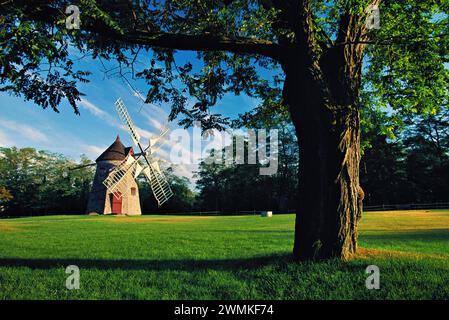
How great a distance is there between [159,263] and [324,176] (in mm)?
4612

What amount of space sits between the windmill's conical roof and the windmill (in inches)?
141

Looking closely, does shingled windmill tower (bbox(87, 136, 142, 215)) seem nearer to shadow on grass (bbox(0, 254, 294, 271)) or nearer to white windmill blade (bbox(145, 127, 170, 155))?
white windmill blade (bbox(145, 127, 170, 155))

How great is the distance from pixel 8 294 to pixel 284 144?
2691 inches

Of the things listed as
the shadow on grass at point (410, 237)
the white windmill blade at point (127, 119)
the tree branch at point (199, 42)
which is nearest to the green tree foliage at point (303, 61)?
the tree branch at point (199, 42)

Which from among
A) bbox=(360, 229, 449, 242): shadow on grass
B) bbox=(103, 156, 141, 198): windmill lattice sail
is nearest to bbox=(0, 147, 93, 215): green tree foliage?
bbox=(103, 156, 141, 198): windmill lattice sail

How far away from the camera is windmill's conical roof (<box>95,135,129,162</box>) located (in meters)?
53.2

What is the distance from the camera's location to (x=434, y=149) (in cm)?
6278

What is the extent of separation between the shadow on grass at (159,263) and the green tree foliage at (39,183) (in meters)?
62.2

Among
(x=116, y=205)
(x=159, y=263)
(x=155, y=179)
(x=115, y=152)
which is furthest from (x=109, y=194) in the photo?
(x=159, y=263)

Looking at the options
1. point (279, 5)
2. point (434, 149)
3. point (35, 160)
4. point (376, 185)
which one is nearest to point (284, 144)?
point (376, 185)

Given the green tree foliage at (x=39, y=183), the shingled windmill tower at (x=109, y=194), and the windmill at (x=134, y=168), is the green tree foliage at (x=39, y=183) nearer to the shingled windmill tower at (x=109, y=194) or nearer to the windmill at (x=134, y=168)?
the shingled windmill tower at (x=109, y=194)

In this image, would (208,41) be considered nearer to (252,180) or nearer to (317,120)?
(317,120)
